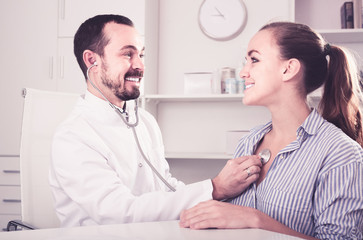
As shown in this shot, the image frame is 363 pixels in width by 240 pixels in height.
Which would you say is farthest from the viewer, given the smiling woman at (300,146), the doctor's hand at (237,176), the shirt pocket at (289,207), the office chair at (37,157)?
the office chair at (37,157)

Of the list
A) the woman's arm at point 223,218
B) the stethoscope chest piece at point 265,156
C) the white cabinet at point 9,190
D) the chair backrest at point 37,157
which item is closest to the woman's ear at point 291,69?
the stethoscope chest piece at point 265,156

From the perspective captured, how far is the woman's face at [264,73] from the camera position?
1.25 metres

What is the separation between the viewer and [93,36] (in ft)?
5.08

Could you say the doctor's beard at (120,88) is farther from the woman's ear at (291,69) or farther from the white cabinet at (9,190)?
the white cabinet at (9,190)

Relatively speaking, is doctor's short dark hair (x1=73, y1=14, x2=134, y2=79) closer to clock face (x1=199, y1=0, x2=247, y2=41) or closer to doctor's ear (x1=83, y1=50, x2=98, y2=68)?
doctor's ear (x1=83, y1=50, x2=98, y2=68)

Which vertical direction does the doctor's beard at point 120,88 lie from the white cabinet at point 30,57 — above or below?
below

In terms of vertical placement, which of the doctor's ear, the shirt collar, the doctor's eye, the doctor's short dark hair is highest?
the doctor's short dark hair

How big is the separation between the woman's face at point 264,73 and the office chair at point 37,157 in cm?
81

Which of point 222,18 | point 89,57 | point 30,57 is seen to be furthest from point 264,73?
point 30,57

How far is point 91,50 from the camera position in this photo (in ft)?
5.06

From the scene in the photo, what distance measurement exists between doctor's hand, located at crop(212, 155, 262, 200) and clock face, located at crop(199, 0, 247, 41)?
5.76 feet

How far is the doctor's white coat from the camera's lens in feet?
3.77

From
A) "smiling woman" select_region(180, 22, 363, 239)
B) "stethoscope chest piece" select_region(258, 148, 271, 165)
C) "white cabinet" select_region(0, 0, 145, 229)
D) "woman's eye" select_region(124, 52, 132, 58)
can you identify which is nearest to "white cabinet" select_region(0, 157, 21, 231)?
"white cabinet" select_region(0, 0, 145, 229)

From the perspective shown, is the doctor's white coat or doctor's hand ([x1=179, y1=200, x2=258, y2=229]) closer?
doctor's hand ([x1=179, y1=200, x2=258, y2=229])
